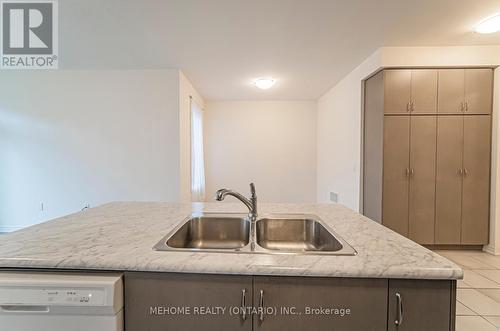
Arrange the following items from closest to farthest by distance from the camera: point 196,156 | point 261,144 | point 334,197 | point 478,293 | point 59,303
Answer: point 59,303
point 478,293
point 334,197
point 196,156
point 261,144

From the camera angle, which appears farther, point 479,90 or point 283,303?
point 479,90

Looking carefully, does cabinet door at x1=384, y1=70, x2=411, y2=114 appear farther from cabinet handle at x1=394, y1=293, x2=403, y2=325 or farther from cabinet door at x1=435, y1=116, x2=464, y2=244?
cabinet handle at x1=394, y1=293, x2=403, y2=325

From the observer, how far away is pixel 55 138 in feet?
12.9

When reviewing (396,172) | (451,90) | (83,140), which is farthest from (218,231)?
(83,140)

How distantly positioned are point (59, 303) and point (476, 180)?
4131 millimetres

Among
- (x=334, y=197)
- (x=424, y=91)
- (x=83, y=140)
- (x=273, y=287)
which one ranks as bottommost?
(x=334, y=197)

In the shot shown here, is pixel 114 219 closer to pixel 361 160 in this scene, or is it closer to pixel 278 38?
pixel 278 38

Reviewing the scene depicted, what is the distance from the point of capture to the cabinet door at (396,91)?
3.12 meters

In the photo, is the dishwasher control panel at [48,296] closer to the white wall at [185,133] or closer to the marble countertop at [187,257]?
the marble countertop at [187,257]

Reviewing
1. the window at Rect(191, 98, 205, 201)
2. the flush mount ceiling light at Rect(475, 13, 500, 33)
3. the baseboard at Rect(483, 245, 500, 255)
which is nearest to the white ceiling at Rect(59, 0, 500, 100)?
the flush mount ceiling light at Rect(475, 13, 500, 33)

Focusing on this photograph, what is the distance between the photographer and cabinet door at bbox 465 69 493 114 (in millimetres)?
3066

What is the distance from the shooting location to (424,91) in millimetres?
3115

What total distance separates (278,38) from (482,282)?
3.15 meters

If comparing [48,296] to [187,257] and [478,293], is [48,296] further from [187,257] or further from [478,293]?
[478,293]
